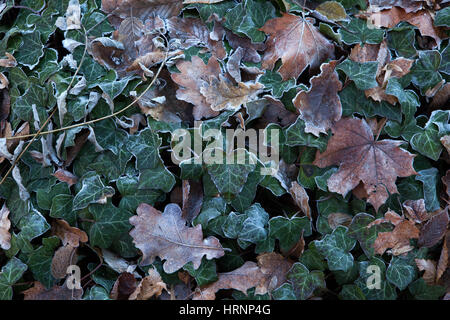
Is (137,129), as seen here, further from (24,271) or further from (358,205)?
(358,205)

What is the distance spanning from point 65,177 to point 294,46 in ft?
2.75

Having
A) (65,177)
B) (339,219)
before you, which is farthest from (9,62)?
(339,219)

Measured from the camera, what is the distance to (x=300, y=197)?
142 centimetres

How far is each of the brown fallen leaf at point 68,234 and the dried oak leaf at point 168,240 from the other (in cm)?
17

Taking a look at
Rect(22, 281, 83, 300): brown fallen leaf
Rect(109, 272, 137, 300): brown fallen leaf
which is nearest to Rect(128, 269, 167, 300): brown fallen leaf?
Rect(109, 272, 137, 300): brown fallen leaf

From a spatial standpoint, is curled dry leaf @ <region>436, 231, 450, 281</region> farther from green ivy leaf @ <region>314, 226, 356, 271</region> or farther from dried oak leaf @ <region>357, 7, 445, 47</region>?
dried oak leaf @ <region>357, 7, 445, 47</region>

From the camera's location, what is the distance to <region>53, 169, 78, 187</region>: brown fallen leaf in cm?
149

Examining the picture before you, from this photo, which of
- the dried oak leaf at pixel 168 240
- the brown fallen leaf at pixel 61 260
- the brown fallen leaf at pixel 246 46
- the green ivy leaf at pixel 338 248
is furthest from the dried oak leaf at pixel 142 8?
the green ivy leaf at pixel 338 248

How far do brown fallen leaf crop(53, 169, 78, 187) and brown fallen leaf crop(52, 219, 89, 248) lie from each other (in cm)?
12

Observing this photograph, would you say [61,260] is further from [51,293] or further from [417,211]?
[417,211]

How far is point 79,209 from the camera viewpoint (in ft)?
4.79

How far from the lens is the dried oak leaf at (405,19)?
1573 mm

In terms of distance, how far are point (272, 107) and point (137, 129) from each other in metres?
0.43

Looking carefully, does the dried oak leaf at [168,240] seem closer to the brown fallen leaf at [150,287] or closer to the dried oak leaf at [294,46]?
the brown fallen leaf at [150,287]
